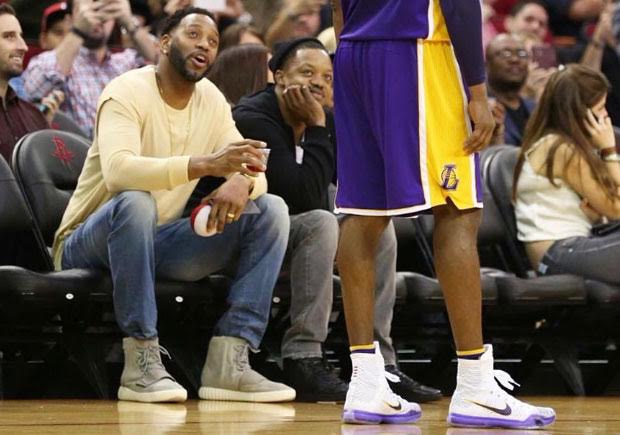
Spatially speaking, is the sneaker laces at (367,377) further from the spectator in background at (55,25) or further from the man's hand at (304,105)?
the spectator in background at (55,25)

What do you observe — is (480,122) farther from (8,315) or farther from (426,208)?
(8,315)

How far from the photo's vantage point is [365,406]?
337 cm

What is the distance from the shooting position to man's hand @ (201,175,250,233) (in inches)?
164

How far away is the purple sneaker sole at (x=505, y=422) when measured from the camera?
328 cm

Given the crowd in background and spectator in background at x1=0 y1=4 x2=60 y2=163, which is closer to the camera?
the crowd in background

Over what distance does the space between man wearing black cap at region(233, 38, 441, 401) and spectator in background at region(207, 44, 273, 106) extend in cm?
36

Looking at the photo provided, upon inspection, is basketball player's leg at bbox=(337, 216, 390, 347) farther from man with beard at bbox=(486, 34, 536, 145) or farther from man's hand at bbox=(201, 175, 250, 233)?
man with beard at bbox=(486, 34, 536, 145)

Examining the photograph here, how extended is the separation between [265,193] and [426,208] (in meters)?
1.20

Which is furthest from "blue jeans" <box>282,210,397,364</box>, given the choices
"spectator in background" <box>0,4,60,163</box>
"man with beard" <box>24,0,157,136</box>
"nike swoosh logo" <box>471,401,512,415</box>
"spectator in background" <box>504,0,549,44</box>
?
"spectator in background" <box>504,0,549,44</box>

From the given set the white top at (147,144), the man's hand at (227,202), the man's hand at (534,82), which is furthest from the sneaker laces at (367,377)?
the man's hand at (534,82)

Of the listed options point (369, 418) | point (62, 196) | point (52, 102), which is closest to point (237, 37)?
point (52, 102)

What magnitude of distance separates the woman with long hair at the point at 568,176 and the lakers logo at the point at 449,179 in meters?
1.92

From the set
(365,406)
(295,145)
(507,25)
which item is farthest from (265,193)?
(507,25)

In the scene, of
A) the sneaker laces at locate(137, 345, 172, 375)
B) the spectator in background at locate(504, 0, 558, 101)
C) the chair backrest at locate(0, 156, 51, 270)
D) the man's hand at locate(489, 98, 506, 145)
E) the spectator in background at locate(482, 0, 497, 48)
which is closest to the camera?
the sneaker laces at locate(137, 345, 172, 375)
